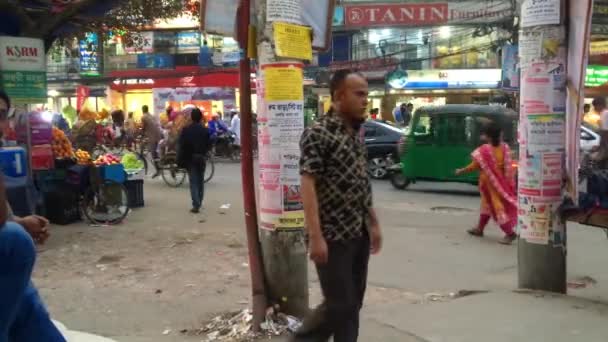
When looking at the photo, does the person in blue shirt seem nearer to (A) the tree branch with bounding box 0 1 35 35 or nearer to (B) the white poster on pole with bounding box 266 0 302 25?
(A) the tree branch with bounding box 0 1 35 35

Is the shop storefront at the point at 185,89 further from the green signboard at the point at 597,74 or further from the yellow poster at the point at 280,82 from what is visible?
the yellow poster at the point at 280,82

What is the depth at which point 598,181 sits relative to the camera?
5.84 metres

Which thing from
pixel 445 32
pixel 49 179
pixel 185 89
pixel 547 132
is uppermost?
pixel 445 32

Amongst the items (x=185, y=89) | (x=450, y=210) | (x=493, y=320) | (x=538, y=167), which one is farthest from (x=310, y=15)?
(x=185, y=89)

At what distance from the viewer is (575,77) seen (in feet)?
18.1

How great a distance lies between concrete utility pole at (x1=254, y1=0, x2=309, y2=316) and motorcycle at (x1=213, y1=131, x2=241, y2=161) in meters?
17.5

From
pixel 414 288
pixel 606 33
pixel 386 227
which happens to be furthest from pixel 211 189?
pixel 606 33

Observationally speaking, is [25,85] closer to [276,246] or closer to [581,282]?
[276,246]

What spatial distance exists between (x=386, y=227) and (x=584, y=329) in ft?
18.5

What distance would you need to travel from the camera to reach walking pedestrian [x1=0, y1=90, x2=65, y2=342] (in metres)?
3.01

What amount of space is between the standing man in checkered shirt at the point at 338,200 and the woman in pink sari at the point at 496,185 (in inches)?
237

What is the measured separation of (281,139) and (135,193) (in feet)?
25.3

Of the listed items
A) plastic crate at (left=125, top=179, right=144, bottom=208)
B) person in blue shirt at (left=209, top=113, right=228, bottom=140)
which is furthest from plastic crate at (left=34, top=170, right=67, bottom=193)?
person in blue shirt at (left=209, top=113, right=228, bottom=140)

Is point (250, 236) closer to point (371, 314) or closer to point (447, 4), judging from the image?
point (371, 314)
